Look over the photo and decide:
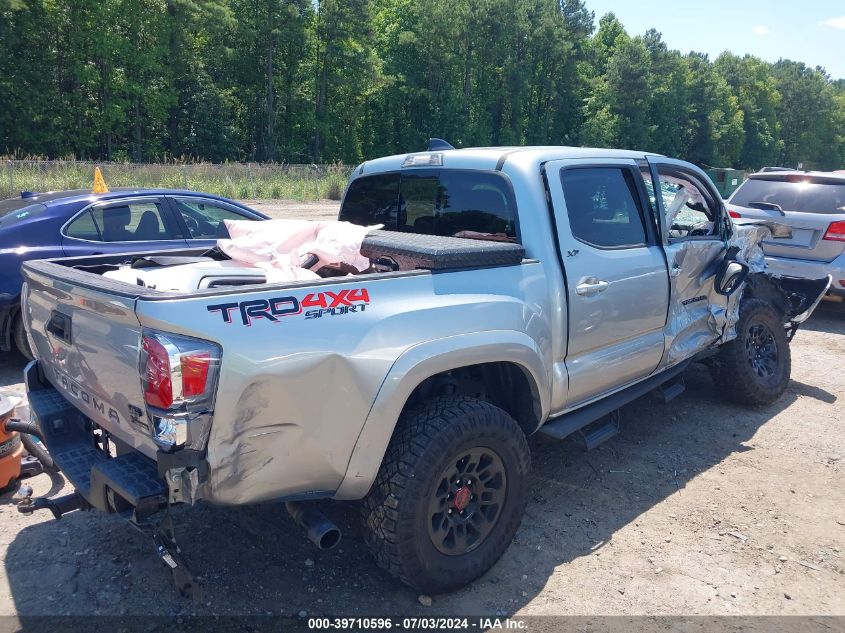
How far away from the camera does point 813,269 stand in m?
8.12

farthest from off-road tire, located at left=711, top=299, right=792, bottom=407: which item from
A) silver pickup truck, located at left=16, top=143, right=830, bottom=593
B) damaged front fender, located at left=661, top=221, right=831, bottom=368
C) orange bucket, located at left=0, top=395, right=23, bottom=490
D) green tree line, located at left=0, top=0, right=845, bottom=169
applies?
green tree line, located at left=0, top=0, right=845, bottom=169

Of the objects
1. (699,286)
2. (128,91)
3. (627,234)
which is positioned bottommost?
(699,286)

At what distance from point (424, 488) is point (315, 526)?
19.3 inches

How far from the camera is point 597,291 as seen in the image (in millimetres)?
3711

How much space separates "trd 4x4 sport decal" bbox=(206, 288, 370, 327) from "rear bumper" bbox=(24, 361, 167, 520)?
69cm

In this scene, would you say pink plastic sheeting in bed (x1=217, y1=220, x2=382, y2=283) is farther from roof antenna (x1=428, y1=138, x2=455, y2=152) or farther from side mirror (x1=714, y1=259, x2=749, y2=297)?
side mirror (x1=714, y1=259, x2=749, y2=297)

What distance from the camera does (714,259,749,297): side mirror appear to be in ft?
16.1

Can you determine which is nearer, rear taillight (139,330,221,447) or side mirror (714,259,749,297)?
rear taillight (139,330,221,447)

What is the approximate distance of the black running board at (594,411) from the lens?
3.66m

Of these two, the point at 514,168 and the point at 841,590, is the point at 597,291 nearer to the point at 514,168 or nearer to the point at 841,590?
the point at 514,168

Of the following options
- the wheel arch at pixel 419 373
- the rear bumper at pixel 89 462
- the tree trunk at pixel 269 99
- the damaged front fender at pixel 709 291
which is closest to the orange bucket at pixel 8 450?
the rear bumper at pixel 89 462

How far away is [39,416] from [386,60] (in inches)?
2450

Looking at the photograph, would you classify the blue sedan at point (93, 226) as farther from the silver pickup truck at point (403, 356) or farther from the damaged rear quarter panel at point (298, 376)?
the damaged rear quarter panel at point (298, 376)

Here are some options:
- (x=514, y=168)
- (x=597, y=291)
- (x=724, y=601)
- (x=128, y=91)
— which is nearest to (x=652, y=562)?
(x=724, y=601)
